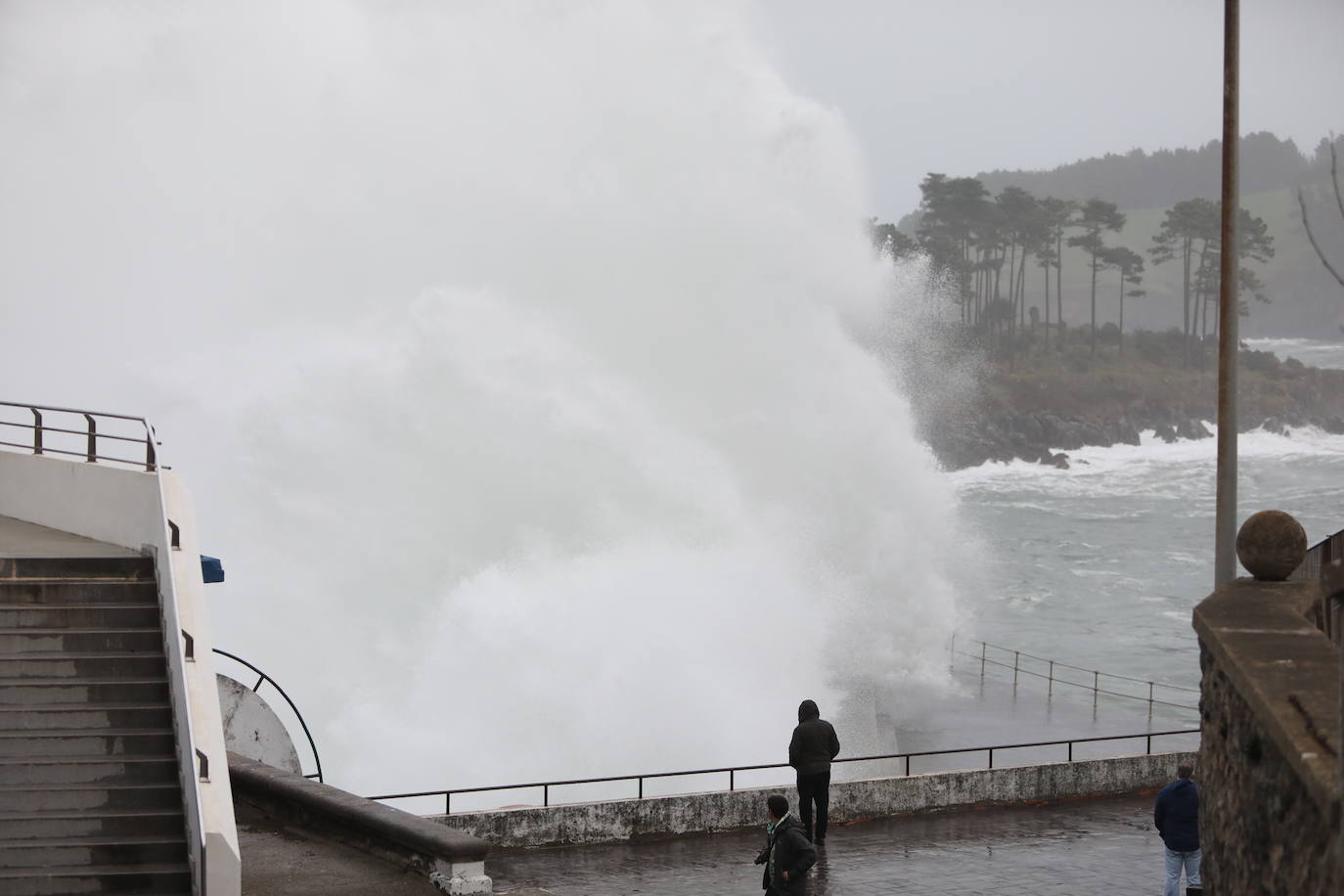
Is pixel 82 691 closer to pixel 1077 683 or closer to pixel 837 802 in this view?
pixel 837 802

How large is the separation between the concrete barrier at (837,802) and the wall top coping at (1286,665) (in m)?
5.69

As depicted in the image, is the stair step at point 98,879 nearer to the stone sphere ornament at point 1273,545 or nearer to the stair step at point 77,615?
the stair step at point 77,615

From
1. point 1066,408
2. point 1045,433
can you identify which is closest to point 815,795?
point 1045,433

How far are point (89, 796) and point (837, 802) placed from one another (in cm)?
650

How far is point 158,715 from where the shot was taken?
9.57 m

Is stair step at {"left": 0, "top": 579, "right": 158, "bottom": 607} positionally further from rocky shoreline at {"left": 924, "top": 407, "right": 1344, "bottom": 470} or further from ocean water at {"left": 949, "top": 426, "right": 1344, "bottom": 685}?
rocky shoreline at {"left": 924, "top": 407, "right": 1344, "bottom": 470}

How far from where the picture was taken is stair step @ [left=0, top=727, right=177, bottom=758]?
9.21 metres

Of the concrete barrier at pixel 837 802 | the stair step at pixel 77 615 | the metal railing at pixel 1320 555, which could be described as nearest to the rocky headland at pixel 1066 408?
the concrete barrier at pixel 837 802

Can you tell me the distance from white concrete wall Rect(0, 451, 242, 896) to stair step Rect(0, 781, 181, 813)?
160mm

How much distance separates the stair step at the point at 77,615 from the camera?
1015cm

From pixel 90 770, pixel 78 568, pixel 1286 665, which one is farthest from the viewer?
pixel 78 568

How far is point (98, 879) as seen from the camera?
28.1ft

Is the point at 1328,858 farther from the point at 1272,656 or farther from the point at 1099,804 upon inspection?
the point at 1099,804

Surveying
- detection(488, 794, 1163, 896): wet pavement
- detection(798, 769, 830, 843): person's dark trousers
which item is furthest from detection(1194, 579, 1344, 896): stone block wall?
detection(798, 769, 830, 843): person's dark trousers
